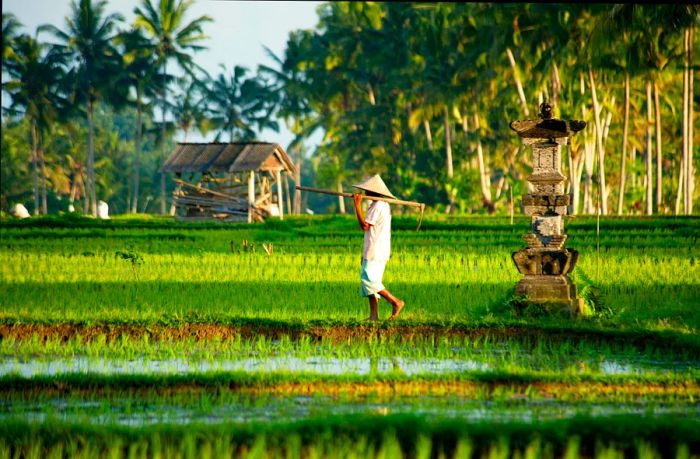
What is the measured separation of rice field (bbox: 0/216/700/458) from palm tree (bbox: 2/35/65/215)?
34.3m

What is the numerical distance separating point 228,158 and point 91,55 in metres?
15.8

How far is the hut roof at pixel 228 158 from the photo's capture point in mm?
34719

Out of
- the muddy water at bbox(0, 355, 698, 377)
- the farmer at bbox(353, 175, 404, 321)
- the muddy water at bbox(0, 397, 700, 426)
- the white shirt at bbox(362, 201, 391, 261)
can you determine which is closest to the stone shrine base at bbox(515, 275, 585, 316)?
the farmer at bbox(353, 175, 404, 321)

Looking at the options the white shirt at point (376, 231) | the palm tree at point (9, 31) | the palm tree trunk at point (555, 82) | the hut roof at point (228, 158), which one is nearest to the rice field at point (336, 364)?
the white shirt at point (376, 231)

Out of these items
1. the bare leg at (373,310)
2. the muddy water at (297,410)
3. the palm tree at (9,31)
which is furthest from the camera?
the palm tree at (9,31)

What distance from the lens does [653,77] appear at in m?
31.3

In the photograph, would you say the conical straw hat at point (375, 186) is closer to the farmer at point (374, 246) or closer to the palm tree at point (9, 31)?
the farmer at point (374, 246)

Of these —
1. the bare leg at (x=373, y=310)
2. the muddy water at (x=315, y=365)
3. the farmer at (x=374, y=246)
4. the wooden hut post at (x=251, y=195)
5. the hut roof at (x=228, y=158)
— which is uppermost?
the hut roof at (x=228, y=158)

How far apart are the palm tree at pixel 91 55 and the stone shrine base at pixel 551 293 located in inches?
1519

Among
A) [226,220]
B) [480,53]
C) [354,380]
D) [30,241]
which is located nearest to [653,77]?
[480,53]

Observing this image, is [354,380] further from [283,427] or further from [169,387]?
[283,427]

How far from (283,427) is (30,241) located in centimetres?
1699

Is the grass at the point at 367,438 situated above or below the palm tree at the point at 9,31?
below

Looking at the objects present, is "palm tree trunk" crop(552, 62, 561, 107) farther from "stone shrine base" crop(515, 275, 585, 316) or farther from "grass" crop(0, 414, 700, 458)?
"grass" crop(0, 414, 700, 458)
